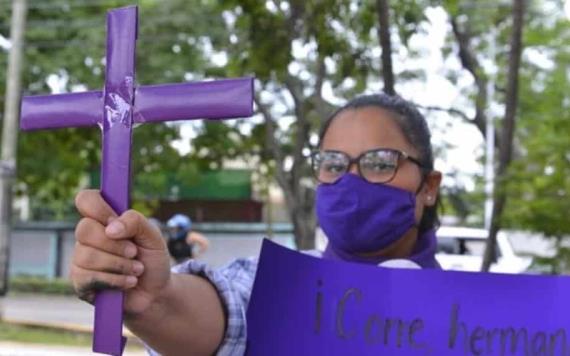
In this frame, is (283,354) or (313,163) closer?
(283,354)

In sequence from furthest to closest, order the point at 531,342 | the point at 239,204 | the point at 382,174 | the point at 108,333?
the point at 239,204 → the point at 382,174 → the point at 531,342 → the point at 108,333

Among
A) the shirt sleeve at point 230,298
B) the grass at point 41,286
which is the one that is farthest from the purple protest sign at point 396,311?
the grass at point 41,286

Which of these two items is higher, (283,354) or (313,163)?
(313,163)

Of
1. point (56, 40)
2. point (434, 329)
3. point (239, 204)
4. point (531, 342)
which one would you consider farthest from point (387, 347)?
point (239, 204)

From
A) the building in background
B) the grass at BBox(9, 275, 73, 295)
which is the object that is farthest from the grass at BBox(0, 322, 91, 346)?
the building in background

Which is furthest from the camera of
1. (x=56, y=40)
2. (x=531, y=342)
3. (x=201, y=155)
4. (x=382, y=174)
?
(x=56, y=40)

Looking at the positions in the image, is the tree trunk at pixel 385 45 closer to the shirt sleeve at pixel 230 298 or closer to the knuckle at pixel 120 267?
the shirt sleeve at pixel 230 298

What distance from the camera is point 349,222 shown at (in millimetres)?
1839

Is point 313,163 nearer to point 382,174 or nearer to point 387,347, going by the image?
point 382,174

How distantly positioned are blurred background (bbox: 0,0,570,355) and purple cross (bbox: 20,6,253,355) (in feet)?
3.10

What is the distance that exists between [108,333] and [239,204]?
93.4 feet

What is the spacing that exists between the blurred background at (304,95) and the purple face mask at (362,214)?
0.47 metres

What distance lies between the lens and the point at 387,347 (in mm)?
Result: 1577

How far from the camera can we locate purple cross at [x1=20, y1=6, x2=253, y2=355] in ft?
4.41
